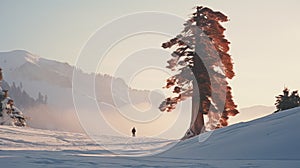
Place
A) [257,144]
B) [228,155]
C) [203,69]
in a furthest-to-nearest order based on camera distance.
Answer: [203,69] → [257,144] → [228,155]

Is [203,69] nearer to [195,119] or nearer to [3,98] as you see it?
[195,119]

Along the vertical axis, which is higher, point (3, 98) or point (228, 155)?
point (3, 98)

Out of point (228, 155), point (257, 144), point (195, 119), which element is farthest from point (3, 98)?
point (257, 144)

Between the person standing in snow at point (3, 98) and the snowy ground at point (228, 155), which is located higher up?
the person standing in snow at point (3, 98)

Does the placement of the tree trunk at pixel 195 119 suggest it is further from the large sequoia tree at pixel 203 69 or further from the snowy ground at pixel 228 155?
the snowy ground at pixel 228 155

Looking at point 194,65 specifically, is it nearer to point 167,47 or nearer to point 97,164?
point 167,47

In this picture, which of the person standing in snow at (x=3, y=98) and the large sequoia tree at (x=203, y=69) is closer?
the large sequoia tree at (x=203, y=69)

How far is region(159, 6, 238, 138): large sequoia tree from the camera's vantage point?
26.1m

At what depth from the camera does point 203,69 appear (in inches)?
1024

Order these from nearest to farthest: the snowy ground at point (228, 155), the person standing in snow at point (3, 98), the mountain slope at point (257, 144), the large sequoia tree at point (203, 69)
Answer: the snowy ground at point (228, 155)
the mountain slope at point (257, 144)
the large sequoia tree at point (203, 69)
the person standing in snow at point (3, 98)

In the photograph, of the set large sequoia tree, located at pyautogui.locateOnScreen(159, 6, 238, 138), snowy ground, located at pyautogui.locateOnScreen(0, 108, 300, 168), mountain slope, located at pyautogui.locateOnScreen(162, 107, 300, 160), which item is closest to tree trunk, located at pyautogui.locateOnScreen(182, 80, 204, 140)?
large sequoia tree, located at pyautogui.locateOnScreen(159, 6, 238, 138)

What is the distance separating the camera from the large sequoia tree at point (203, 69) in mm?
26078

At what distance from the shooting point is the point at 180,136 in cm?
2714

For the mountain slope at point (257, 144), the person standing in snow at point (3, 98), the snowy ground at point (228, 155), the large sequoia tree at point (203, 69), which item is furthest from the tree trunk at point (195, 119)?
the person standing in snow at point (3, 98)
